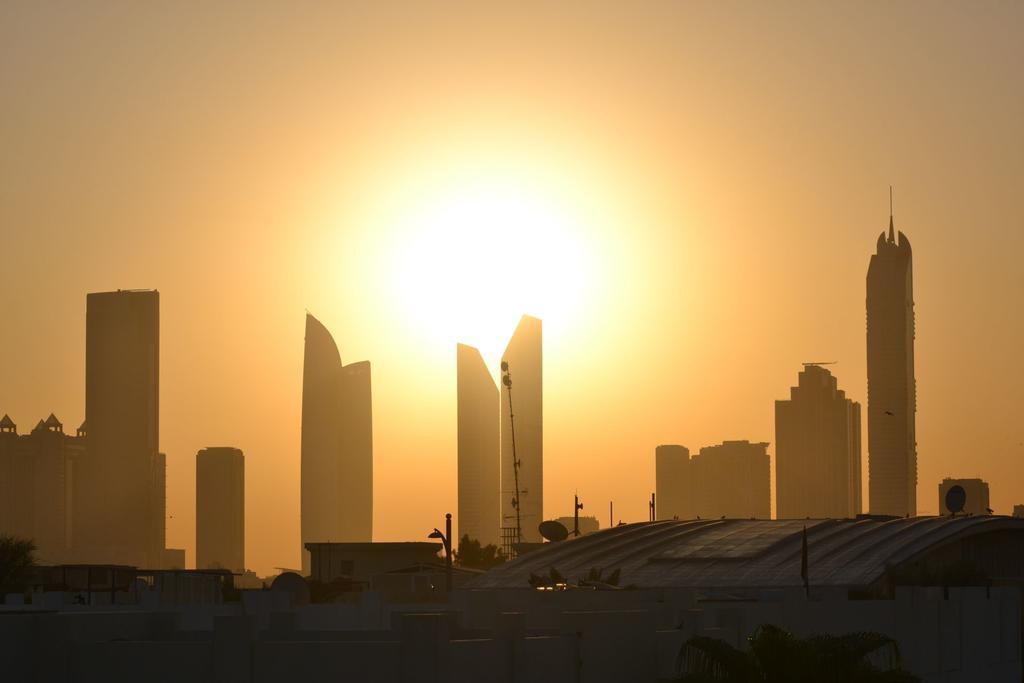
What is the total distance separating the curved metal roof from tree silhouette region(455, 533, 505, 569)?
156 ft

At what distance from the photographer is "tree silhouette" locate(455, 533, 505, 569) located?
159625 millimetres

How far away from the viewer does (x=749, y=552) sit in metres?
98.3

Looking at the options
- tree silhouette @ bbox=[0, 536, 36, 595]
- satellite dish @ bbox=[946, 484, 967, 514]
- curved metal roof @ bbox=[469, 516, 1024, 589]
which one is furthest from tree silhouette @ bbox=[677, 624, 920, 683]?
satellite dish @ bbox=[946, 484, 967, 514]

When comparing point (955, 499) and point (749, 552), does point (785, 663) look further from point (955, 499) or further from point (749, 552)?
point (955, 499)

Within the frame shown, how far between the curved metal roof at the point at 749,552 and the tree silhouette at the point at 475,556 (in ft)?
156

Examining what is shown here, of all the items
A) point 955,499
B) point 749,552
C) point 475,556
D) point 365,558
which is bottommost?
point 475,556

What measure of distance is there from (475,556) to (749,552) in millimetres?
66932

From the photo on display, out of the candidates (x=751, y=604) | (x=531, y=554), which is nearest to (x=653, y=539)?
(x=531, y=554)

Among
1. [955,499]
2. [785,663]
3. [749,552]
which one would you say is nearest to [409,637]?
[785,663]

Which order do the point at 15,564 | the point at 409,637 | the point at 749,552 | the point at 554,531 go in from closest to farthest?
the point at 409,637 → the point at 749,552 → the point at 15,564 → the point at 554,531

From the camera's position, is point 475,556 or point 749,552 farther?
point 475,556

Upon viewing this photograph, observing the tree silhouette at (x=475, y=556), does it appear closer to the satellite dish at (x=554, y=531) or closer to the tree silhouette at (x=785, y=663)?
the satellite dish at (x=554, y=531)

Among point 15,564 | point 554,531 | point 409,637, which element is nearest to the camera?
point 409,637

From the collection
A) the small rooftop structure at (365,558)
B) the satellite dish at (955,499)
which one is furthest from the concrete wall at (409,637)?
the small rooftop structure at (365,558)
